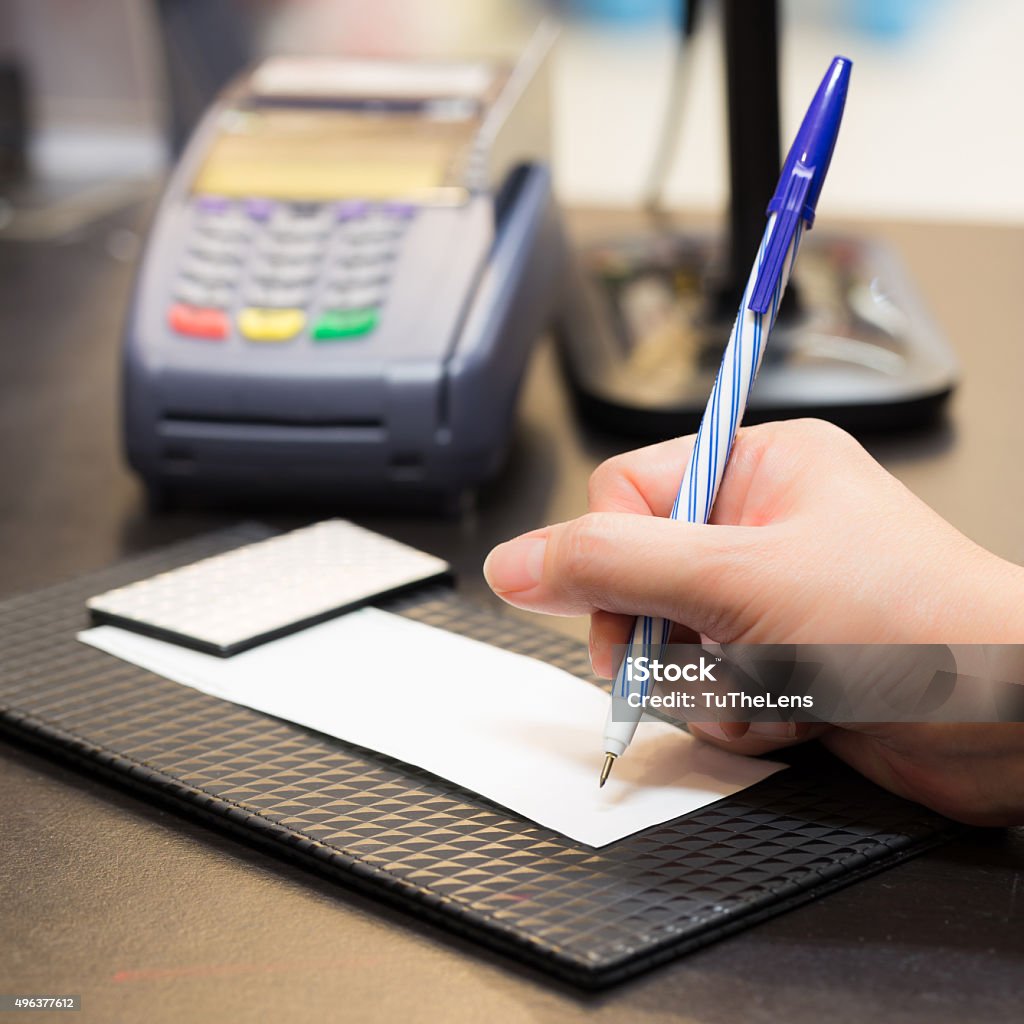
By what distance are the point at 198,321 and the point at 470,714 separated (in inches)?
11.9

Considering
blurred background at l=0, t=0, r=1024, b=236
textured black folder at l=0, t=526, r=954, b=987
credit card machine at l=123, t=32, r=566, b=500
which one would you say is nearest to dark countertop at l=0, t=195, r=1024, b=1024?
textured black folder at l=0, t=526, r=954, b=987

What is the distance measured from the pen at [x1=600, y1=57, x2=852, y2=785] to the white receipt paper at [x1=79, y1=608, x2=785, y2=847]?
0.02 meters

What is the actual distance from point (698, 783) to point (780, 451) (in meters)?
0.11

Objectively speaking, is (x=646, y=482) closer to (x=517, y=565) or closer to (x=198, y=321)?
(x=517, y=565)

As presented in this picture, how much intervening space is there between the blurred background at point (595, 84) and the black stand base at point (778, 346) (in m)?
0.08

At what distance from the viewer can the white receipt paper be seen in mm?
453

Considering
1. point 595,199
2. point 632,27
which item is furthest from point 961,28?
point 595,199

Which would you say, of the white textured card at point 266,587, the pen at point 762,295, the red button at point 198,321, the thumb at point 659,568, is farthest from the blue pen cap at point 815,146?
the red button at point 198,321

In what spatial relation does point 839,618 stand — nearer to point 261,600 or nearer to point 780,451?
point 780,451

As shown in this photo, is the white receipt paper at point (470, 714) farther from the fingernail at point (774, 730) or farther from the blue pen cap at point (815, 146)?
the blue pen cap at point (815, 146)

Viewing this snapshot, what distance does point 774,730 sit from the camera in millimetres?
461

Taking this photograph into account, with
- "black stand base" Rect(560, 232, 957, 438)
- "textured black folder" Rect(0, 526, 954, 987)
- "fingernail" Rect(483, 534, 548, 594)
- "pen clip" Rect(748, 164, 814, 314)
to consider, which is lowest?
"textured black folder" Rect(0, 526, 954, 987)

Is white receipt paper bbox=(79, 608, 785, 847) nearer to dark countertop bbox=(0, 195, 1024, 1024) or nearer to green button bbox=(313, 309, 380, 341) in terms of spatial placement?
dark countertop bbox=(0, 195, 1024, 1024)

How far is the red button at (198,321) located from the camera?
28.2 inches
